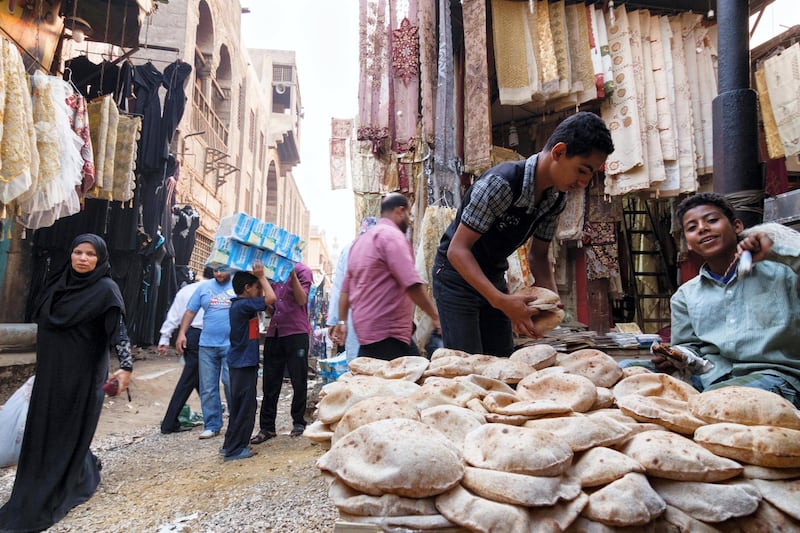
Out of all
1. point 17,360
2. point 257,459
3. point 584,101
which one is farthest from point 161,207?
A: point 584,101

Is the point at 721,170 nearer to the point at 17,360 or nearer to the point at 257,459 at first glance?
the point at 257,459

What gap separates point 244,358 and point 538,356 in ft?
10.3

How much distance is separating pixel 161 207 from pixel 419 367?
708cm

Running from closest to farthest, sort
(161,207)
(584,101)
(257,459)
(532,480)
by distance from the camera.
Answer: (532,480) < (257,459) < (584,101) < (161,207)

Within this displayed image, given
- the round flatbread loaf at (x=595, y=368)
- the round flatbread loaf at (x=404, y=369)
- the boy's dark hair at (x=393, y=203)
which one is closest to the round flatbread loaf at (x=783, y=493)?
the round flatbread loaf at (x=595, y=368)

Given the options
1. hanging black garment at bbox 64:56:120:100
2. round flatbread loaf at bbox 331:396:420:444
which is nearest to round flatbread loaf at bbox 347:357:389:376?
round flatbread loaf at bbox 331:396:420:444

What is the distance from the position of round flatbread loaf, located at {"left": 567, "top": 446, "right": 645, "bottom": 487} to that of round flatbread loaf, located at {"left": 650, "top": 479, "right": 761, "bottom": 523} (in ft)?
0.21

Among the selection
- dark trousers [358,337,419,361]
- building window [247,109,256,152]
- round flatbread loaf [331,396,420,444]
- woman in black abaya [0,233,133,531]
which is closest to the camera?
round flatbread loaf [331,396,420,444]

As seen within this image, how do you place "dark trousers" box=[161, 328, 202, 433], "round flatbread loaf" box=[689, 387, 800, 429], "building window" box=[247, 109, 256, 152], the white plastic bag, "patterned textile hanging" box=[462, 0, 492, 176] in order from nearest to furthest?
"round flatbread loaf" box=[689, 387, 800, 429], the white plastic bag, "patterned textile hanging" box=[462, 0, 492, 176], "dark trousers" box=[161, 328, 202, 433], "building window" box=[247, 109, 256, 152]

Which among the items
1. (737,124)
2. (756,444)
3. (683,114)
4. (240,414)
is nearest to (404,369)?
(756,444)

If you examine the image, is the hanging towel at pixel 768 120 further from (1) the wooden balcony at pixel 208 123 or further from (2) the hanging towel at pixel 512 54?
(1) the wooden balcony at pixel 208 123

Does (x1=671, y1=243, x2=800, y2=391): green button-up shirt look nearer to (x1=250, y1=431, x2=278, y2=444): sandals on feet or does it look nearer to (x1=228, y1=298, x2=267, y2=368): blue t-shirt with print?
(x1=228, y1=298, x2=267, y2=368): blue t-shirt with print

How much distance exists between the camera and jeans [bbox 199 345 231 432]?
5004 millimetres

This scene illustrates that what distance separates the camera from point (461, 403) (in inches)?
50.2
